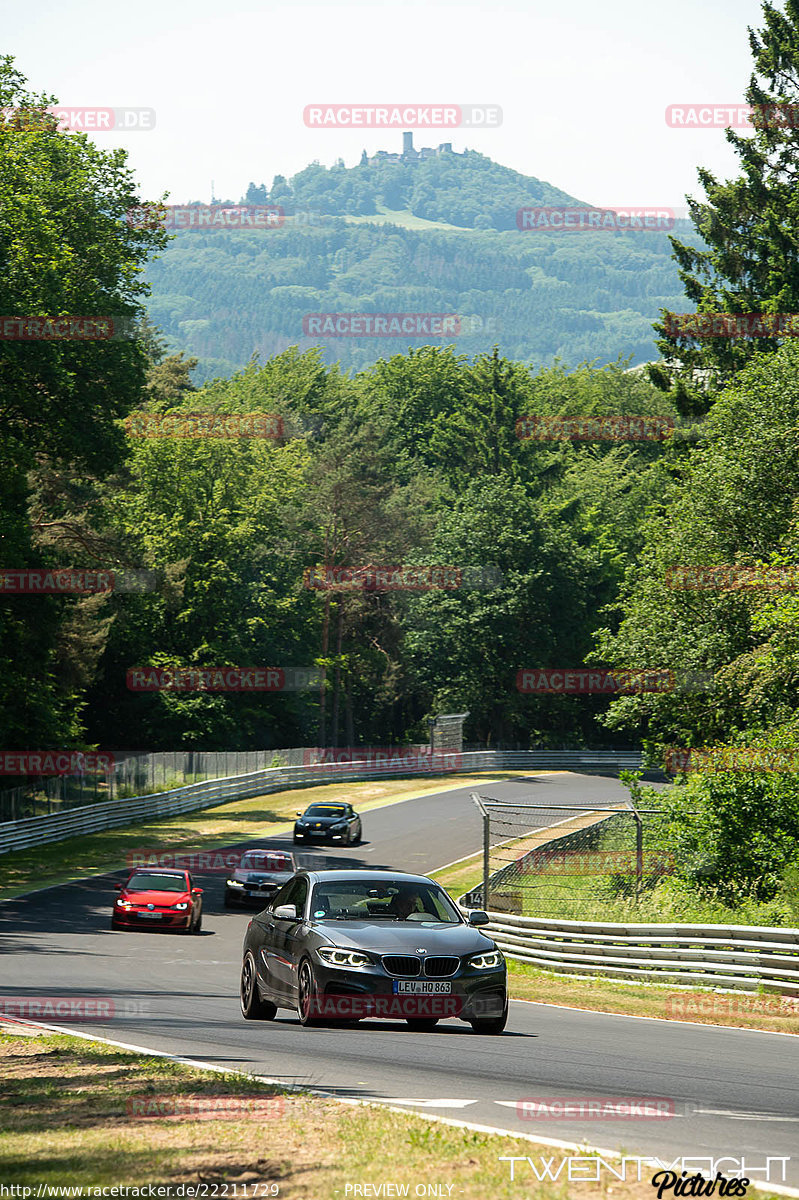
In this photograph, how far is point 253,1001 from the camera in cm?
1444

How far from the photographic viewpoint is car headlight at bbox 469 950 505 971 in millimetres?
12397

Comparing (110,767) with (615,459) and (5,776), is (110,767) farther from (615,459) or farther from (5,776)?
(615,459)

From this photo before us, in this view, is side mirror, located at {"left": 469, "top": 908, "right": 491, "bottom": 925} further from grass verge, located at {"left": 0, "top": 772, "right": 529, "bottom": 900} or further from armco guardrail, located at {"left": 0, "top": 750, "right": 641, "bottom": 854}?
armco guardrail, located at {"left": 0, "top": 750, "right": 641, "bottom": 854}

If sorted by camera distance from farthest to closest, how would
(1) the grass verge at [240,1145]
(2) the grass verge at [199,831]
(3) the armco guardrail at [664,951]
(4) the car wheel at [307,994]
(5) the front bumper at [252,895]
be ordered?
1. (2) the grass verge at [199,831]
2. (5) the front bumper at [252,895]
3. (3) the armco guardrail at [664,951]
4. (4) the car wheel at [307,994]
5. (1) the grass verge at [240,1145]

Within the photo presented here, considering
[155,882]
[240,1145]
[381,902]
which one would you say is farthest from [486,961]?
[155,882]

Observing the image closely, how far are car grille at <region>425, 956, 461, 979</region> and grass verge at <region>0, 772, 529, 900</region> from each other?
24.0m

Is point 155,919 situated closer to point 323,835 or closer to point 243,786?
point 323,835

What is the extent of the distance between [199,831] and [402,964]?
38.8m

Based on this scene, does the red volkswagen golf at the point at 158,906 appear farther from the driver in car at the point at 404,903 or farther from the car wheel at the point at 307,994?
the car wheel at the point at 307,994

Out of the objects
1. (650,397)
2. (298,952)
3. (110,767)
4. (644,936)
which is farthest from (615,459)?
(298,952)

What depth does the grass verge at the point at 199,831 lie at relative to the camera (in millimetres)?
39781

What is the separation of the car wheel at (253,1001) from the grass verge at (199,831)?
20980 millimetres

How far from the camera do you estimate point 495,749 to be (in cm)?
8300

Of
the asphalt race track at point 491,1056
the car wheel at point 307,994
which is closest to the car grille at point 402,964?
the asphalt race track at point 491,1056
